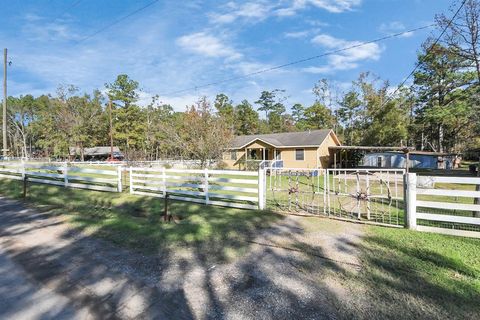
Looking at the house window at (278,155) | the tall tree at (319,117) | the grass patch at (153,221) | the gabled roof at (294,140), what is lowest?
the grass patch at (153,221)

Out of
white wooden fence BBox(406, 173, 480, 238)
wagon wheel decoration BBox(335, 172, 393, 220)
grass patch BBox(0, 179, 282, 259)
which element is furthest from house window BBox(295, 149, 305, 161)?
white wooden fence BBox(406, 173, 480, 238)

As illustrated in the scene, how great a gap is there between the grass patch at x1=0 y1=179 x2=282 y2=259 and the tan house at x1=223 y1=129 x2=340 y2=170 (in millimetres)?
15232

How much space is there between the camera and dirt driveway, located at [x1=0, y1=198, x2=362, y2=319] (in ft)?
10.4

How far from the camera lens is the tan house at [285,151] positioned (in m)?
25.3

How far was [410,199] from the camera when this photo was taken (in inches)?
232

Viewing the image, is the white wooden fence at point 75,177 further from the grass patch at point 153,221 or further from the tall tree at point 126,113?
the tall tree at point 126,113

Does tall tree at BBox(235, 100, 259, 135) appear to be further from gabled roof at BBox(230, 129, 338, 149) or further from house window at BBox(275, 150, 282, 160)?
house window at BBox(275, 150, 282, 160)

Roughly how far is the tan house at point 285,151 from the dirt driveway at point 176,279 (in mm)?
19038

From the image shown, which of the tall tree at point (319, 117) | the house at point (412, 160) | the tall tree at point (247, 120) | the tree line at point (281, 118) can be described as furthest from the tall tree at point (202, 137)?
the tall tree at point (247, 120)

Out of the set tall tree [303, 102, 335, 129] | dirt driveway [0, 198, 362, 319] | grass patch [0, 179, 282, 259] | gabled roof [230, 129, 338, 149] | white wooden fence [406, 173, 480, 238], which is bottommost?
dirt driveway [0, 198, 362, 319]

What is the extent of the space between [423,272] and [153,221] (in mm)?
5370

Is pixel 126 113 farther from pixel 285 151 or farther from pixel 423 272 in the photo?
pixel 423 272

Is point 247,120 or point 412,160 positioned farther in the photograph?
point 247,120

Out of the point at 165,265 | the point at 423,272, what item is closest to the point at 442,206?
the point at 423,272
